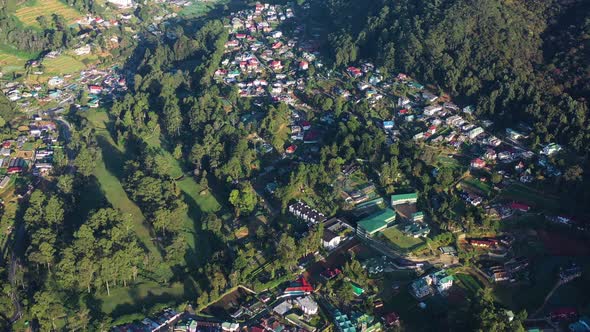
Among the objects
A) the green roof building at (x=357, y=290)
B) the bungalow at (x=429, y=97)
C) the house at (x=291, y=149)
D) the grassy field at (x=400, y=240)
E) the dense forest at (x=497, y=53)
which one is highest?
the dense forest at (x=497, y=53)

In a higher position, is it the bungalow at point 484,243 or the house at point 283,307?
the bungalow at point 484,243

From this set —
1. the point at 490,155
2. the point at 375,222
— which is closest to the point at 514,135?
the point at 490,155

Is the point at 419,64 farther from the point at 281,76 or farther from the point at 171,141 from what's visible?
the point at 171,141

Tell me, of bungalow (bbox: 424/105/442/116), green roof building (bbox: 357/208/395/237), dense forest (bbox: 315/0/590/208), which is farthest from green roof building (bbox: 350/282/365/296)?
bungalow (bbox: 424/105/442/116)

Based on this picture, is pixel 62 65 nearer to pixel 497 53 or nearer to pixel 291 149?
pixel 291 149

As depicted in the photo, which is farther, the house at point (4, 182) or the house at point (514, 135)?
the house at point (514, 135)

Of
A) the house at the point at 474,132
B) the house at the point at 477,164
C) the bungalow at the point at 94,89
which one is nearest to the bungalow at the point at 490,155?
the house at the point at 477,164

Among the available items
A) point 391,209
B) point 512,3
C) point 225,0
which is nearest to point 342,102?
point 391,209

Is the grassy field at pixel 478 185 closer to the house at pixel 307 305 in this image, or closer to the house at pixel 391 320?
the house at pixel 391 320
